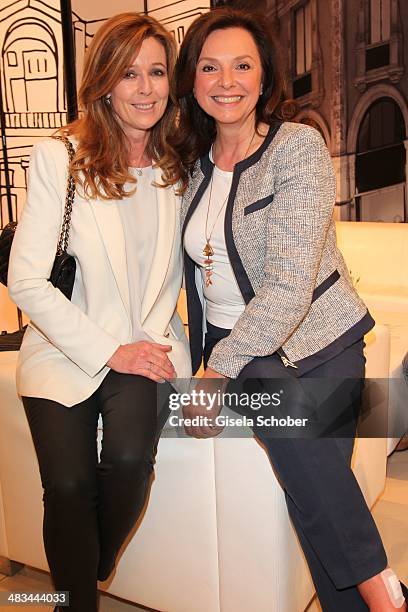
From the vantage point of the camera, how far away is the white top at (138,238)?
199cm

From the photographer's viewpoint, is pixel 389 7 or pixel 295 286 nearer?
pixel 295 286

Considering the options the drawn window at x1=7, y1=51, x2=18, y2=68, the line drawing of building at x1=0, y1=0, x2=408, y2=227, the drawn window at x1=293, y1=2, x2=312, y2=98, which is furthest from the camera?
the drawn window at x1=7, y1=51, x2=18, y2=68

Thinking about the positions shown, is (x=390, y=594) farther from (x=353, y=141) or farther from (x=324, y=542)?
(x=353, y=141)

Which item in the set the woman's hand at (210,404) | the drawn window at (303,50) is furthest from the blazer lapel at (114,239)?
the drawn window at (303,50)

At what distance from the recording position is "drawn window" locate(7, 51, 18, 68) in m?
4.70

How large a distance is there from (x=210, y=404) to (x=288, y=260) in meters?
0.41

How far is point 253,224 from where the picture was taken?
1.90 metres

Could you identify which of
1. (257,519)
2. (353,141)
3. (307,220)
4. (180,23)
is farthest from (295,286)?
(180,23)

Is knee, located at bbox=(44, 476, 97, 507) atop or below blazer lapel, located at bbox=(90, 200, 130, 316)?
below

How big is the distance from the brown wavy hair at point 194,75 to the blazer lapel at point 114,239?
→ 28cm

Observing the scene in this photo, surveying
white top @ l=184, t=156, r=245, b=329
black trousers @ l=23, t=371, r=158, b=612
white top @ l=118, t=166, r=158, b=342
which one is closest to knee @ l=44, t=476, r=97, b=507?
black trousers @ l=23, t=371, r=158, b=612

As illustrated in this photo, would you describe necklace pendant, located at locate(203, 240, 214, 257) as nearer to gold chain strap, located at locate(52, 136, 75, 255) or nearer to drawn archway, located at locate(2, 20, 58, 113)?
gold chain strap, located at locate(52, 136, 75, 255)

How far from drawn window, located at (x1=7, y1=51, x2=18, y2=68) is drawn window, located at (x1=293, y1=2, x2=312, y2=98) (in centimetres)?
177

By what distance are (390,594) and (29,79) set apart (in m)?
3.99
